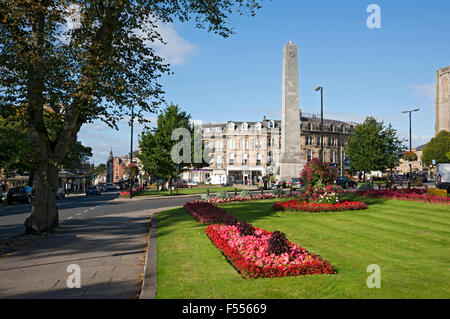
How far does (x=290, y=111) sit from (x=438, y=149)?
59412 millimetres

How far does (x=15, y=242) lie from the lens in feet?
41.3

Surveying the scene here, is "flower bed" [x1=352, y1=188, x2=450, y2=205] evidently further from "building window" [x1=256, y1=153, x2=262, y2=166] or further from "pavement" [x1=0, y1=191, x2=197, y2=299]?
"building window" [x1=256, y1=153, x2=262, y2=166]

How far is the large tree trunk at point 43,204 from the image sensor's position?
563 inches

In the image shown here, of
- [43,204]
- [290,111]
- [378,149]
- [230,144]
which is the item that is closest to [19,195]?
[43,204]

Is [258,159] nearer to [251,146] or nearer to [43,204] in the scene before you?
[251,146]

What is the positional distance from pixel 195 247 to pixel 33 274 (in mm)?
3622

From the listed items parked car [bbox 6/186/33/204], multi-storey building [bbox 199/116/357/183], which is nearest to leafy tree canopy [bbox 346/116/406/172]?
multi-storey building [bbox 199/116/357/183]

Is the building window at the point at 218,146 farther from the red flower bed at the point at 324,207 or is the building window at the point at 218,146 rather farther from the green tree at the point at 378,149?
the red flower bed at the point at 324,207

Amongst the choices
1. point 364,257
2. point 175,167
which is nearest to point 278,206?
point 364,257

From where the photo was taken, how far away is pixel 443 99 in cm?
10719

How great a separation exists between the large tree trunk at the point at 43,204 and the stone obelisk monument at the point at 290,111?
2309cm

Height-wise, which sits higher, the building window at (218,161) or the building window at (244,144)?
the building window at (244,144)

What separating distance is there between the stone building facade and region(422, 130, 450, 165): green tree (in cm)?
2672

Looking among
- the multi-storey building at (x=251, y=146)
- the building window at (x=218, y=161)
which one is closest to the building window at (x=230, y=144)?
the multi-storey building at (x=251, y=146)
